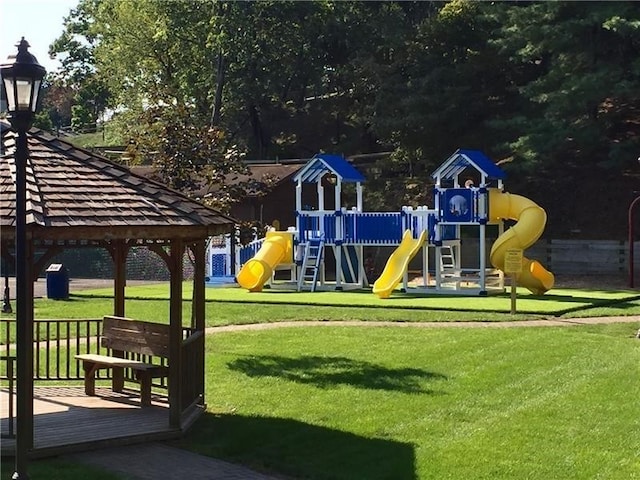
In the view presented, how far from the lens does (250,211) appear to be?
39688mm

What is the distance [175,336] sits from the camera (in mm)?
10875

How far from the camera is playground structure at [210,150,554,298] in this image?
88.1ft

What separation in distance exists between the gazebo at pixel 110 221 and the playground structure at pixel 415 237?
15730 mm

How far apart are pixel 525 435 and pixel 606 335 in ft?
26.4

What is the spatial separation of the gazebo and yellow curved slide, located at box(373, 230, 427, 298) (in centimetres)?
1491

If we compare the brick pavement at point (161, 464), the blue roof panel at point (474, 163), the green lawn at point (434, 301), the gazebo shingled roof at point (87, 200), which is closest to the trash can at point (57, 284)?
the green lawn at point (434, 301)

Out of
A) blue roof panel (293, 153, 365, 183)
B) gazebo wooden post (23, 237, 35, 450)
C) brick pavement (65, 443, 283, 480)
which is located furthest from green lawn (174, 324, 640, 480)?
blue roof panel (293, 153, 365, 183)

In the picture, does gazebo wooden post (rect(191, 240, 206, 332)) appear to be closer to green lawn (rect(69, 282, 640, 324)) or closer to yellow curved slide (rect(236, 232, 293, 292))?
green lawn (rect(69, 282, 640, 324))

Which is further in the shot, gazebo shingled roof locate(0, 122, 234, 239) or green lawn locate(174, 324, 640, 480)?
gazebo shingled roof locate(0, 122, 234, 239)

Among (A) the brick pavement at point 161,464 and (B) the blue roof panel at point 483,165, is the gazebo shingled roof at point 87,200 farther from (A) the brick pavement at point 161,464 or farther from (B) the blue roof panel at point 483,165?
(B) the blue roof panel at point 483,165

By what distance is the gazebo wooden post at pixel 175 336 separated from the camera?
422 inches

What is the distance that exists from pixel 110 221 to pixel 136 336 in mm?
2789

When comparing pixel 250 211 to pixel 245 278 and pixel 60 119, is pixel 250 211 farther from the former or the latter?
pixel 60 119

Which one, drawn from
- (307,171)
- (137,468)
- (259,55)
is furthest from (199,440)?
(259,55)
